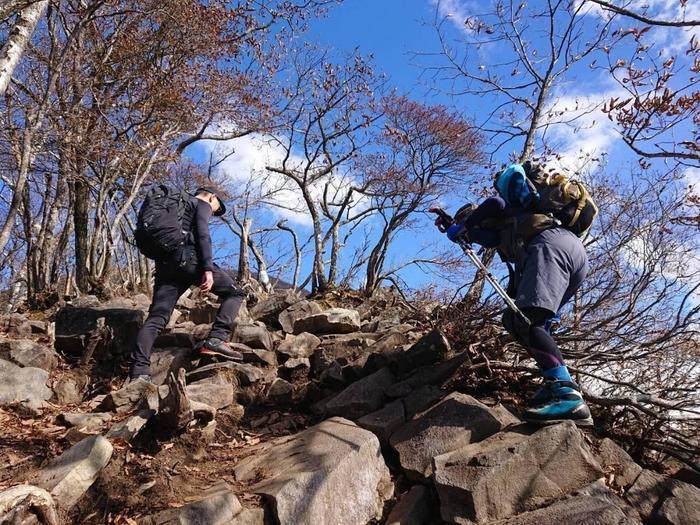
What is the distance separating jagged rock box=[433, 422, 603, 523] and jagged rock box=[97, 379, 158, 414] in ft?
7.98

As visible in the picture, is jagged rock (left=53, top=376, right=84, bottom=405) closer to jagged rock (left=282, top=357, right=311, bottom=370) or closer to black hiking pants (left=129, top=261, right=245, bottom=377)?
A: black hiking pants (left=129, top=261, right=245, bottom=377)

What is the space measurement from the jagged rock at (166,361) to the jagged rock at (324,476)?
189cm

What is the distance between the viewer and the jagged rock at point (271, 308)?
7.15m

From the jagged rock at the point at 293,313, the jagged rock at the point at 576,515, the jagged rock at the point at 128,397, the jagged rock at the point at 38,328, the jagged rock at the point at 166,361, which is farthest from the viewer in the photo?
the jagged rock at the point at 293,313

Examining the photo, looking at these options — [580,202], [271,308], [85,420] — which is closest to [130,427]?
[85,420]

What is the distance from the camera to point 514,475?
9.60 feet

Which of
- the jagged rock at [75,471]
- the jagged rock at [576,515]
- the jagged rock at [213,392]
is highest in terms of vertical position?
the jagged rock at [213,392]

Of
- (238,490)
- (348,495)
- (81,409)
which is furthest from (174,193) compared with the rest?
(348,495)

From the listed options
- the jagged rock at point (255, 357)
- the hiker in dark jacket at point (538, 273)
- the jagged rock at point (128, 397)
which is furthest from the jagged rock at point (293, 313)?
the hiker in dark jacket at point (538, 273)

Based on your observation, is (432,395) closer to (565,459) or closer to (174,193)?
(565,459)

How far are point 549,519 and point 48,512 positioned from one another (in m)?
2.62

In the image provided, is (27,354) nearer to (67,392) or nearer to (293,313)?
(67,392)

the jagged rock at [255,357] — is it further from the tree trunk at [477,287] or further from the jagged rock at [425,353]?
the tree trunk at [477,287]

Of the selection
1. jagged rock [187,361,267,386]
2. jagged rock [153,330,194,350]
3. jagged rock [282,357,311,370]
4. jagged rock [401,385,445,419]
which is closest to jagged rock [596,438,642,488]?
jagged rock [401,385,445,419]
